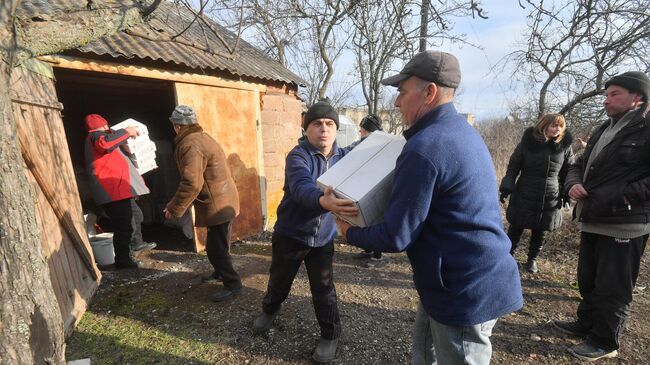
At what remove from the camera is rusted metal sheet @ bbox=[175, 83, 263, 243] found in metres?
4.51

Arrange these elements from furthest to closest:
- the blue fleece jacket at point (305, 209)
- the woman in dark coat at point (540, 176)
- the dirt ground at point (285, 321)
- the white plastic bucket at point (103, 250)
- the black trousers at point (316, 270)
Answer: the white plastic bucket at point (103, 250) < the woman in dark coat at point (540, 176) < the dirt ground at point (285, 321) < the black trousers at point (316, 270) < the blue fleece jacket at point (305, 209)

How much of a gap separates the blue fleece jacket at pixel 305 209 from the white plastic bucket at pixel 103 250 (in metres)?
3.01

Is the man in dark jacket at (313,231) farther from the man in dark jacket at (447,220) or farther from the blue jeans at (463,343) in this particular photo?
the blue jeans at (463,343)

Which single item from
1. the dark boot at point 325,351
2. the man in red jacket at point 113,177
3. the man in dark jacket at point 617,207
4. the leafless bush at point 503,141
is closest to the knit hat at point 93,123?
the man in red jacket at point 113,177

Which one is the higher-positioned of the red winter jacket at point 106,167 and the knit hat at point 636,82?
the knit hat at point 636,82

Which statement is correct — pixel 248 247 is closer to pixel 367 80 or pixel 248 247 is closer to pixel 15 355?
pixel 15 355

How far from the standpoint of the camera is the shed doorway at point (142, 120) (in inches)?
229

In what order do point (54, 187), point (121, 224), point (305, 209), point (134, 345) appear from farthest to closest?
point (121, 224) → point (54, 187) → point (134, 345) → point (305, 209)

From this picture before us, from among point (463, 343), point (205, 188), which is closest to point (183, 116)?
point (205, 188)

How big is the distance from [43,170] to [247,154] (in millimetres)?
2615

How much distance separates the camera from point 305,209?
2.42m

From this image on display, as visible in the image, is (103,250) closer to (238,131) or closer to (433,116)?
(238,131)

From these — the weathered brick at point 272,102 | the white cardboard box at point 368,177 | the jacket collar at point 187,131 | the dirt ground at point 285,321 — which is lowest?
the dirt ground at point 285,321

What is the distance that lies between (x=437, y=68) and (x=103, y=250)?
15.2 feet
